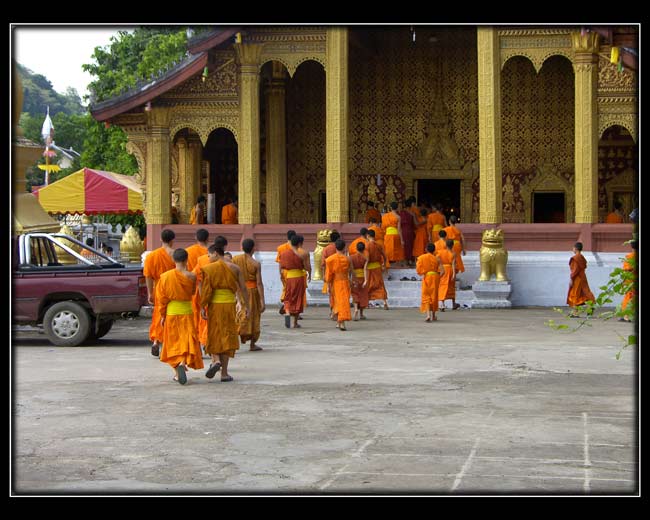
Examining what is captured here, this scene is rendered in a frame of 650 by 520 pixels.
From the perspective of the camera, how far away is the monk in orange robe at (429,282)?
19703mm

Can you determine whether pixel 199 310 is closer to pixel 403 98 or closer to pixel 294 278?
pixel 294 278

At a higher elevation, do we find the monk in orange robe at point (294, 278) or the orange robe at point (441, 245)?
the orange robe at point (441, 245)

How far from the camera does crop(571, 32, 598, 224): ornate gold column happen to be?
74.9 ft

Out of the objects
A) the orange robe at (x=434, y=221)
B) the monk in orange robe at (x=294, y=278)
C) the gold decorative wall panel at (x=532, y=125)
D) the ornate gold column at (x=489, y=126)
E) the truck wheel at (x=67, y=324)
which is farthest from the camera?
the gold decorative wall panel at (x=532, y=125)

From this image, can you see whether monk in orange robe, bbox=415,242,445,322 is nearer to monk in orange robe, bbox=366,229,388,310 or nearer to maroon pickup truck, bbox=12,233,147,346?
monk in orange robe, bbox=366,229,388,310

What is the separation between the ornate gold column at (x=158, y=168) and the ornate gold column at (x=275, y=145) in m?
3.26

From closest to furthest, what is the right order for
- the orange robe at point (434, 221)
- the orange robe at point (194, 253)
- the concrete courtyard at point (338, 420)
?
the concrete courtyard at point (338, 420) < the orange robe at point (194, 253) < the orange robe at point (434, 221)

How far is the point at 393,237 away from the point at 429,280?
3.69 m

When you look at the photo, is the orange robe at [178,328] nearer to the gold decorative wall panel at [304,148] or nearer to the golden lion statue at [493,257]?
the golden lion statue at [493,257]

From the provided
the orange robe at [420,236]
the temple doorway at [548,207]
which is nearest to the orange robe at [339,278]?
the orange robe at [420,236]

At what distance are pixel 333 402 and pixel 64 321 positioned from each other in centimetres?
652

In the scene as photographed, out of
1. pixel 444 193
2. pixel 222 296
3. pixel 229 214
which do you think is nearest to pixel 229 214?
pixel 229 214

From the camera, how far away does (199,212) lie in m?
26.2

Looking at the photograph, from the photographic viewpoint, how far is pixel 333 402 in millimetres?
11117
